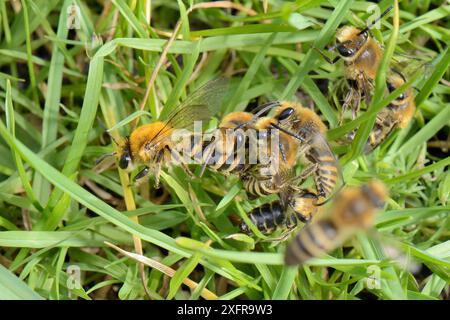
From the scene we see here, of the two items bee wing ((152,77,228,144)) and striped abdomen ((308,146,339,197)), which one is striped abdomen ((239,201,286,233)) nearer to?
striped abdomen ((308,146,339,197))

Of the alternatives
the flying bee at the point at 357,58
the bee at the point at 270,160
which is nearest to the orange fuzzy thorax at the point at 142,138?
the bee at the point at 270,160

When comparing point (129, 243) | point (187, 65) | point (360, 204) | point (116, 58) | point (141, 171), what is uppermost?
point (116, 58)

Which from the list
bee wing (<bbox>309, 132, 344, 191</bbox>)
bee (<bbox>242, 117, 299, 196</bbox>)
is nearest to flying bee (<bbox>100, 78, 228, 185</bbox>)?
bee (<bbox>242, 117, 299, 196</bbox>)

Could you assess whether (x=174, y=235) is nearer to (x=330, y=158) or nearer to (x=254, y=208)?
(x=254, y=208)

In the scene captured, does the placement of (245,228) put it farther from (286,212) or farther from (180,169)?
(180,169)

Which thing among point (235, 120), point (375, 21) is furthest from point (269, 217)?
point (375, 21)

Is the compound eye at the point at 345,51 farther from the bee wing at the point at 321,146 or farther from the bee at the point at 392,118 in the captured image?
the bee wing at the point at 321,146
